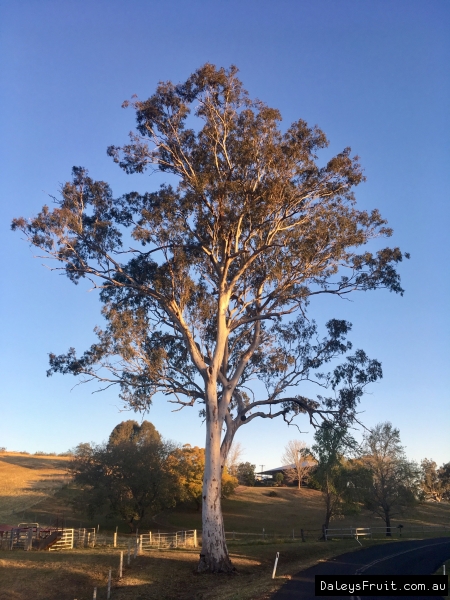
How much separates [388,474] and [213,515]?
34285mm

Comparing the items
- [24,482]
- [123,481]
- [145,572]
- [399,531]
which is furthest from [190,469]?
[145,572]

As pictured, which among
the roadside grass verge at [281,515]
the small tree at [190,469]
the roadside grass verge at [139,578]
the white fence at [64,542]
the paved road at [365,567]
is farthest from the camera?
the roadside grass verge at [281,515]

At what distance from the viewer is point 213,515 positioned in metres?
19.2

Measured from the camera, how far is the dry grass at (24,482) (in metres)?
52.8

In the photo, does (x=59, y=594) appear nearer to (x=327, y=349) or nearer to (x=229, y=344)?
(x=229, y=344)

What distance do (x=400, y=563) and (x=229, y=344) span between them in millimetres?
11747

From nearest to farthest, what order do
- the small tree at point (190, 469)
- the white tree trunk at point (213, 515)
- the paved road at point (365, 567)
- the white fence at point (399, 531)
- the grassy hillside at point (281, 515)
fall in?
1. the paved road at point (365, 567)
2. the white tree trunk at point (213, 515)
3. the white fence at point (399, 531)
4. the small tree at point (190, 469)
5. the grassy hillside at point (281, 515)

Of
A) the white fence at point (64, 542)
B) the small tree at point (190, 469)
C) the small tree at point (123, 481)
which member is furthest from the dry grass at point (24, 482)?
the white fence at point (64, 542)

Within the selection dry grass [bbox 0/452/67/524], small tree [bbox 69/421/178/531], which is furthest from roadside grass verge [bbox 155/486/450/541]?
dry grass [bbox 0/452/67/524]

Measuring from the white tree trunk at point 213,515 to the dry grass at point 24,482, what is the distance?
3448cm

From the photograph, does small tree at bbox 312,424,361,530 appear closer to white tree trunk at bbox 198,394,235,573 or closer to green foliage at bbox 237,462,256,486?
white tree trunk at bbox 198,394,235,573

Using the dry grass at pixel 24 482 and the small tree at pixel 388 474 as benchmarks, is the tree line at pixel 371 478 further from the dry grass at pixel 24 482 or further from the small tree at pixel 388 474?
the dry grass at pixel 24 482

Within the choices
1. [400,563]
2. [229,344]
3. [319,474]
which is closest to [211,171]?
[229,344]

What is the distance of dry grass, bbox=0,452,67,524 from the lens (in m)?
52.8
